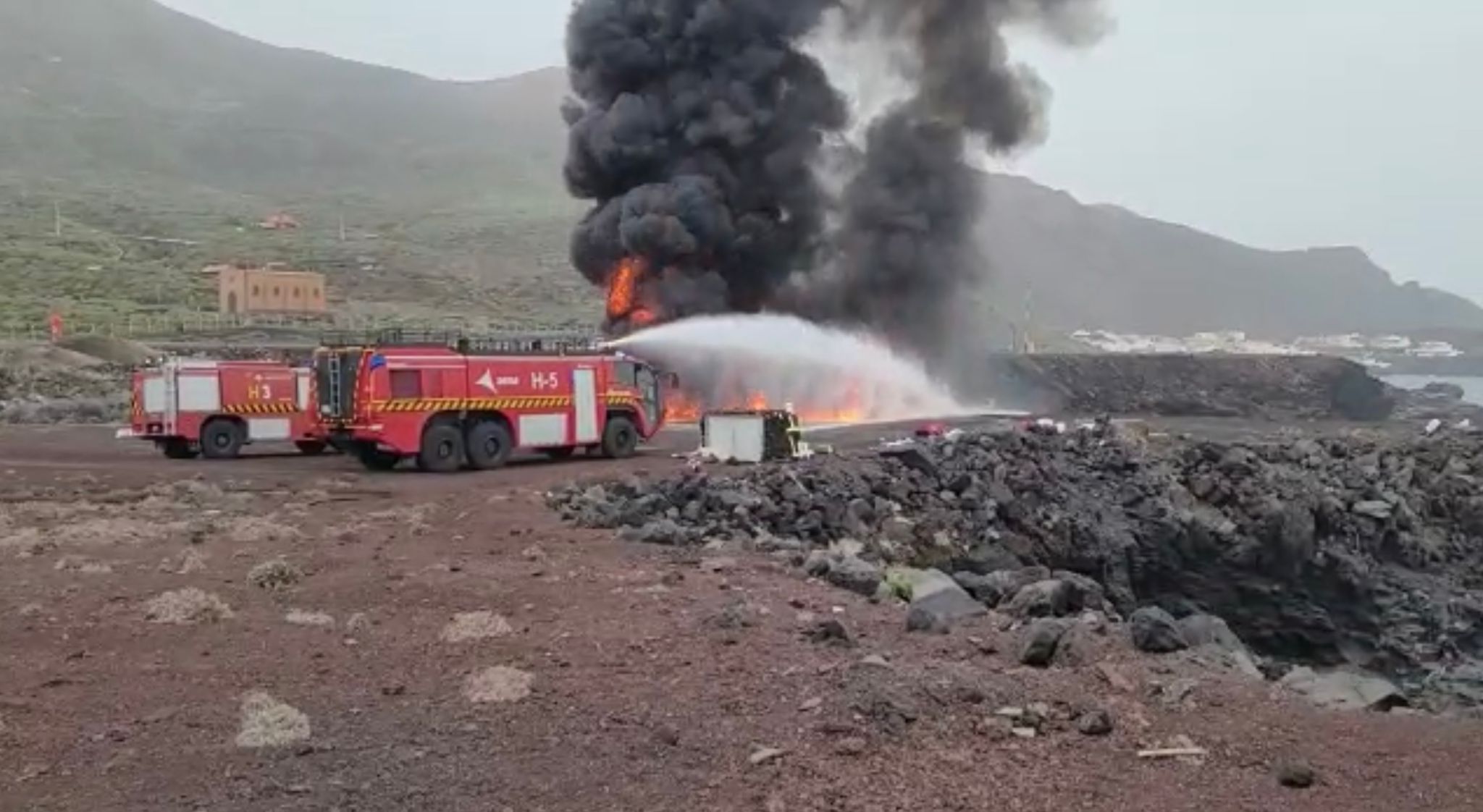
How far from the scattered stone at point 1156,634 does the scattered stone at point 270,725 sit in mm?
6141

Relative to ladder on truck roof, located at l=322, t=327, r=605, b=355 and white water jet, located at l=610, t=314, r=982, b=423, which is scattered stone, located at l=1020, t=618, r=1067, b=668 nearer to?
ladder on truck roof, located at l=322, t=327, r=605, b=355

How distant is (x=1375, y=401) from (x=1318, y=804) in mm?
63082

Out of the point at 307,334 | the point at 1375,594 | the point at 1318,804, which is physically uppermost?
the point at 307,334

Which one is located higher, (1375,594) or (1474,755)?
(1474,755)

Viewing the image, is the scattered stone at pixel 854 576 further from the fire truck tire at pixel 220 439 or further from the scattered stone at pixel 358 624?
the fire truck tire at pixel 220 439

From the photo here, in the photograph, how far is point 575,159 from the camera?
137 ft

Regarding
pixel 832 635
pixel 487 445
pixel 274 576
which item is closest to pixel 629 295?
pixel 487 445

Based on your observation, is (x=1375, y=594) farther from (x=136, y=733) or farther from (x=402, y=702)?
(x=136, y=733)

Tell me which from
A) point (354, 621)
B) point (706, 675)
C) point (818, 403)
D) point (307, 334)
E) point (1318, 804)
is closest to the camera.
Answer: point (1318, 804)

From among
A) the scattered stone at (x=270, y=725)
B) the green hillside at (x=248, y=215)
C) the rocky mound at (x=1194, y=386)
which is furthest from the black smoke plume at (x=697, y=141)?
the green hillside at (x=248, y=215)

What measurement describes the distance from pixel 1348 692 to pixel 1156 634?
1.42 meters

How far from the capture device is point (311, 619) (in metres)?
11.0

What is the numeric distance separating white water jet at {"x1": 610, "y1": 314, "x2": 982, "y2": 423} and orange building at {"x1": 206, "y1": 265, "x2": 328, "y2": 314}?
42.7m

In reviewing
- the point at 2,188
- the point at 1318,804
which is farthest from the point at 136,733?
the point at 2,188
